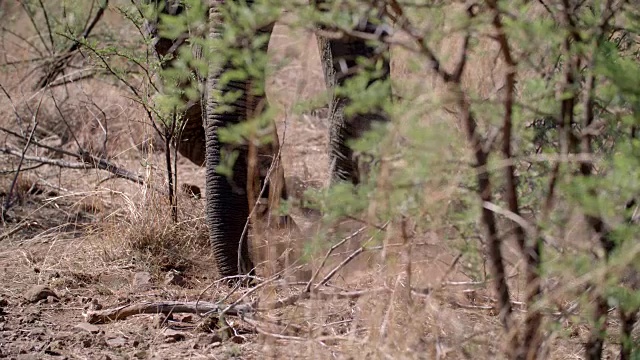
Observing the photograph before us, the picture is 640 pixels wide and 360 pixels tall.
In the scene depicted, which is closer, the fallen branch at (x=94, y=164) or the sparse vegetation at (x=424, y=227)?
the sparse vegetation at (x=424, y=227)

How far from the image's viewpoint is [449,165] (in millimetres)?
2922

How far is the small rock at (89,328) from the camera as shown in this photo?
405cm

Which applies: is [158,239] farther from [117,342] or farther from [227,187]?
[117,342]

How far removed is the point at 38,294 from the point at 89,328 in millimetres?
477

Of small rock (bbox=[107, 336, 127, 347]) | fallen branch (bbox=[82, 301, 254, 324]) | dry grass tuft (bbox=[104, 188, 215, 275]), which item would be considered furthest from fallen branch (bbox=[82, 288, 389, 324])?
dry grass tuft (bbox=[104, 188, 215, 275])

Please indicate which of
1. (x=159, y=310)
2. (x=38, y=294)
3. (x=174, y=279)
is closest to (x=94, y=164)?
(x=174, y=279)

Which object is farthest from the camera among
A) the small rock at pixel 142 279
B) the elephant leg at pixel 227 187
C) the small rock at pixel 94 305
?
the small rock at pixel 142 279

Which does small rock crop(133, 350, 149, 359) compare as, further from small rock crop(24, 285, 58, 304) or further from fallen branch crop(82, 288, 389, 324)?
small rock crop(24, 285, 58, 304)

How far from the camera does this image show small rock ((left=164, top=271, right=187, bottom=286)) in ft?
15.5

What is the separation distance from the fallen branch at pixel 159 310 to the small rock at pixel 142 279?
1.34 feet

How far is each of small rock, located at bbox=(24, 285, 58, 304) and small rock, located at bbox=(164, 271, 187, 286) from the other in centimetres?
51

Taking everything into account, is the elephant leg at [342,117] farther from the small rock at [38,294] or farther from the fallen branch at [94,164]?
the small rock at [38,294]

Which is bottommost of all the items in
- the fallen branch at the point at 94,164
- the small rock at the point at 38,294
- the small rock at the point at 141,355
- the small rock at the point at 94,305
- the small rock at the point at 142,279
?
the small rock at the point at 141,355

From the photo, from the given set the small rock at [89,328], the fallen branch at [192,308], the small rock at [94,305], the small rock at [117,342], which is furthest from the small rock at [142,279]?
the small rock at [117,342]
